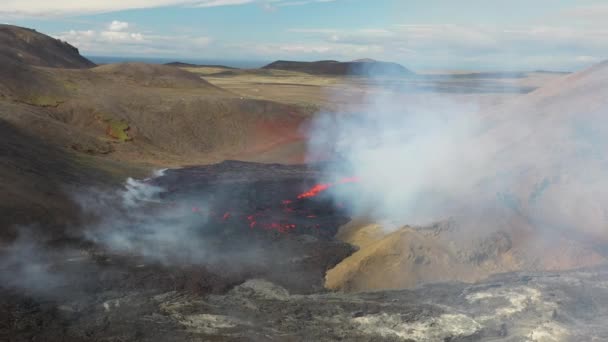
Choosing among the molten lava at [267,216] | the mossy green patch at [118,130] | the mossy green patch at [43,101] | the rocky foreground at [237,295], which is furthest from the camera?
the mossy green patch at [43,101]

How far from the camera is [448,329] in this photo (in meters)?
18.2

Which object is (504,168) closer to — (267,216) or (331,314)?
(267,216)

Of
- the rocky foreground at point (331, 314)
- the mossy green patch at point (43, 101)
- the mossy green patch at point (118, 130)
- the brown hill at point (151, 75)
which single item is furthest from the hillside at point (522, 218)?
the brown hill at point (151, 75)

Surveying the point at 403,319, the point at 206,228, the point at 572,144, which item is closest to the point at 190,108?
the point at 206,228

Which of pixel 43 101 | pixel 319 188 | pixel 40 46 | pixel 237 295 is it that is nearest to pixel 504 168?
pixel 319 188

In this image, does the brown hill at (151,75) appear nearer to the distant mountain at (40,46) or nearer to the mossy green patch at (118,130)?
the mossy green patch at (118,130)

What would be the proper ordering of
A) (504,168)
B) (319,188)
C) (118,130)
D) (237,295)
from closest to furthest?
1. (237,295)
2. (504,168)
3. (319,188)
4. (118,130)

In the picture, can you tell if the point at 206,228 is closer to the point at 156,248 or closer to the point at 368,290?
the point at 156,248

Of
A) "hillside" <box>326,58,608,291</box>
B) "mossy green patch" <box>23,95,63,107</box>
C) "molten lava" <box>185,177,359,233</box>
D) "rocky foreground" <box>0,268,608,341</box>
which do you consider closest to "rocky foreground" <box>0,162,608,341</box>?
"rocky foreground" <box>0,268,608,341</box>

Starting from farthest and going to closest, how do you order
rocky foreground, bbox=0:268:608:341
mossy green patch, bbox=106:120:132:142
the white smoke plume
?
1. mossy green patch, bbox=106:120:132:142
2. the white smoke plume
3. rocky foreground, bbox=0:268:608:341

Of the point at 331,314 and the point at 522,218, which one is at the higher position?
the point at 522,218

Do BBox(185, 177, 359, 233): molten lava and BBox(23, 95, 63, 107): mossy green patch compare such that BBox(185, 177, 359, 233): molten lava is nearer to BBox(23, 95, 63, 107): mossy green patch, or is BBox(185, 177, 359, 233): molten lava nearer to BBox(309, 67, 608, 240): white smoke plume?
BBox(309, 67, 608, 240): white smoke plume

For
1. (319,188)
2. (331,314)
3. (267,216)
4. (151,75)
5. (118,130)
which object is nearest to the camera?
(331,314)

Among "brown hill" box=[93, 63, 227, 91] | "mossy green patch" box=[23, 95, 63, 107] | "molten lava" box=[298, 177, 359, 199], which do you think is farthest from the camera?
"brown hill" box=[93, 63, 227, 91]
